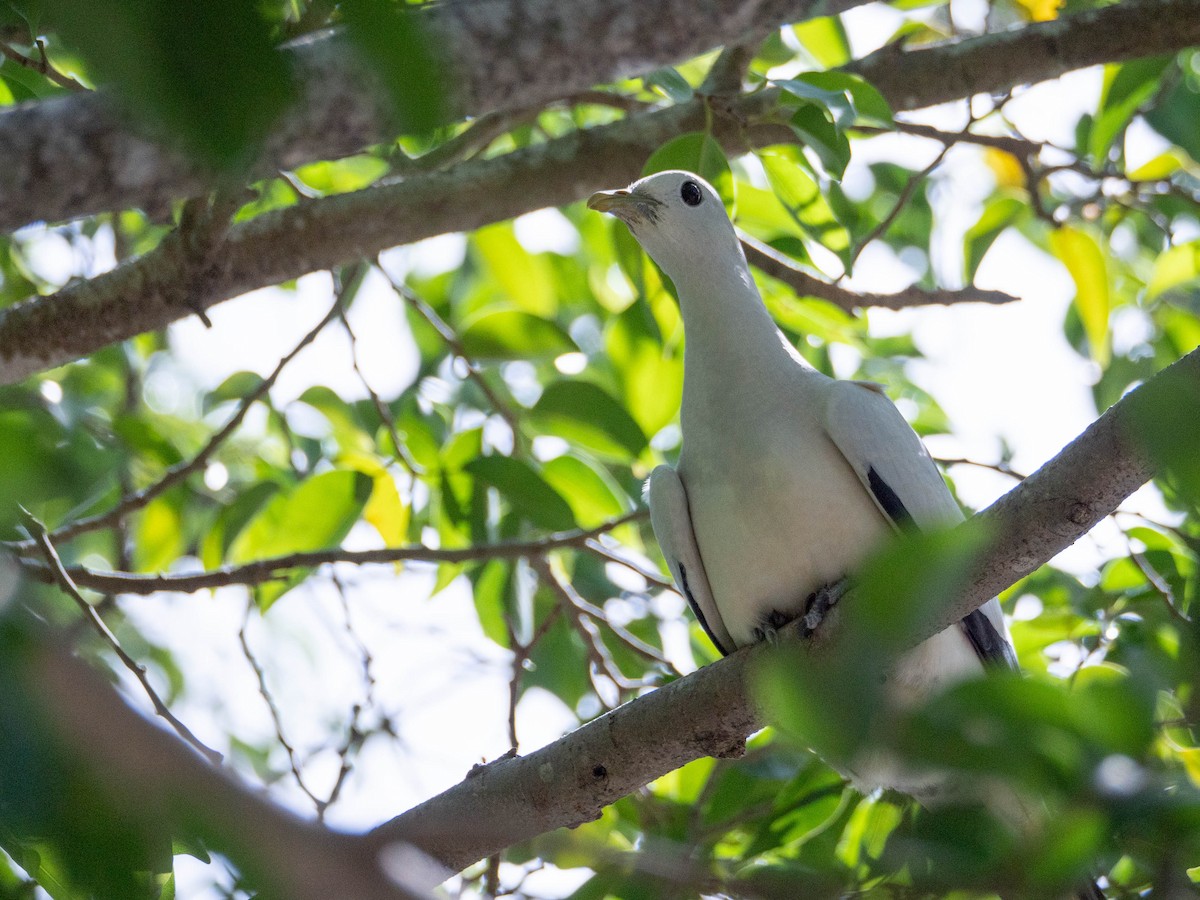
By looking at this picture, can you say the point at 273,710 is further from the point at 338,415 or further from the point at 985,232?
the point at 985,232

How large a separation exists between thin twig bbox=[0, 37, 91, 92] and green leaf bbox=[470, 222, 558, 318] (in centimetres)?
197

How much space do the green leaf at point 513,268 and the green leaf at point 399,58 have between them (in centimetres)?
410

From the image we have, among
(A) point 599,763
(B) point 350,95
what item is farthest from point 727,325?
(B) point 350,95

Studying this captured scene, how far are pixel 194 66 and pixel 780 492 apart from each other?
262cm

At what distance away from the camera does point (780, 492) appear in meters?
3.45

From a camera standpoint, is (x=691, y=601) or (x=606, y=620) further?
(x=606, y=620)

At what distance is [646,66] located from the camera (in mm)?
1766

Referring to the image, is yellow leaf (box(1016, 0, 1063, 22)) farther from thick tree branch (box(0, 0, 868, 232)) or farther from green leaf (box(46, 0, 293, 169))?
green leaf (box(46, 0, 293, 169))

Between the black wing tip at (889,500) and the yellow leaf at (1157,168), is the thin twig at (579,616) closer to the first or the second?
the black wing tip at (889,500)

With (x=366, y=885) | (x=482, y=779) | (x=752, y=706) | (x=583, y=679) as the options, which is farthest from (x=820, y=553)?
(x=366, y=885)

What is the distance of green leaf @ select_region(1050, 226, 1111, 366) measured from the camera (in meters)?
4.48

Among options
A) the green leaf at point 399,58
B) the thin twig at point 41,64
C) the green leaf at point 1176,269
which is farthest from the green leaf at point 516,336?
the green leaf at point 399,58

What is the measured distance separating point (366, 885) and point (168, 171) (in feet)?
3.14

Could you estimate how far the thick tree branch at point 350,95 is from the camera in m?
1.46
